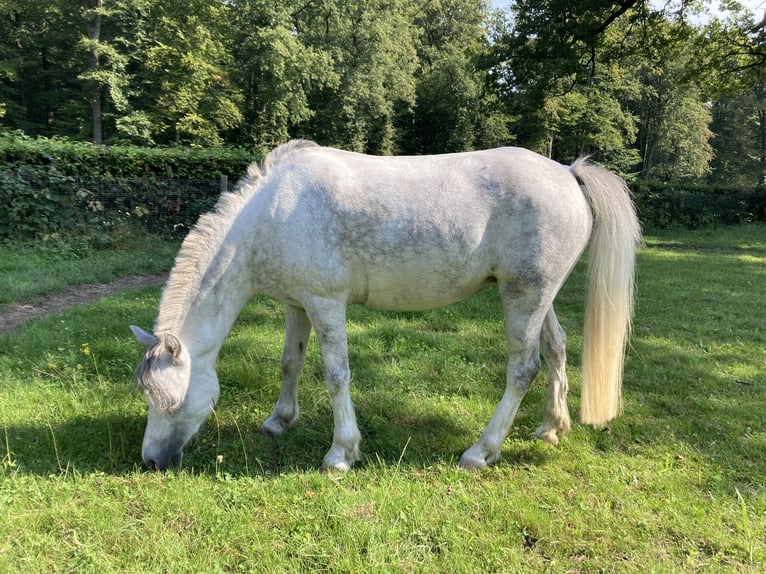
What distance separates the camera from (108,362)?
14.0 ft

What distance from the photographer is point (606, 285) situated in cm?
333

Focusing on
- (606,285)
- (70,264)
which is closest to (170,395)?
(606,285)

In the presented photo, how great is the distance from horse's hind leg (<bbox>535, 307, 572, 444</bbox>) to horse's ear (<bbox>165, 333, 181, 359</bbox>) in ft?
8.46

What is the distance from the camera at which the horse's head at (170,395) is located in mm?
2725

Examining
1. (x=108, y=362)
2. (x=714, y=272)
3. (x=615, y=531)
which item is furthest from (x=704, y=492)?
(x=714, y=272)

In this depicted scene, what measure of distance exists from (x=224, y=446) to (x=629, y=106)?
44.7 m

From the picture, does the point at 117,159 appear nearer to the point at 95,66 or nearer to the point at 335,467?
the point at 335,467

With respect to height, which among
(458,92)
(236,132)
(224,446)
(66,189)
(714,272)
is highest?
(458,92)

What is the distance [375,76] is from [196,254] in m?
32.1

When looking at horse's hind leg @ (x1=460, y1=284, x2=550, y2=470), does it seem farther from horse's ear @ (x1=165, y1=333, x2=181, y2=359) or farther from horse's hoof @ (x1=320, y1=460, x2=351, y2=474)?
horse's ear @ (x1=165, y1=333, x2=181, y2=359)

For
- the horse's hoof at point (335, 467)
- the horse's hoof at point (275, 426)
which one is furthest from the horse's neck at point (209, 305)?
the horse's hoof at point (335, 467)

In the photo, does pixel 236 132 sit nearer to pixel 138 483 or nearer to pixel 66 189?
pixel 66 189

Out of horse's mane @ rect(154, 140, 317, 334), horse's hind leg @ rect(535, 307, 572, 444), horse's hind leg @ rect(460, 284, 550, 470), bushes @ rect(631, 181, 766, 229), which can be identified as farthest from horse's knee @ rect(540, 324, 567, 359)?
bushes @ rect(631, 181, 766, 229)

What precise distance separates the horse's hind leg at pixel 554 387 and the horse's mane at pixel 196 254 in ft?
7.84
